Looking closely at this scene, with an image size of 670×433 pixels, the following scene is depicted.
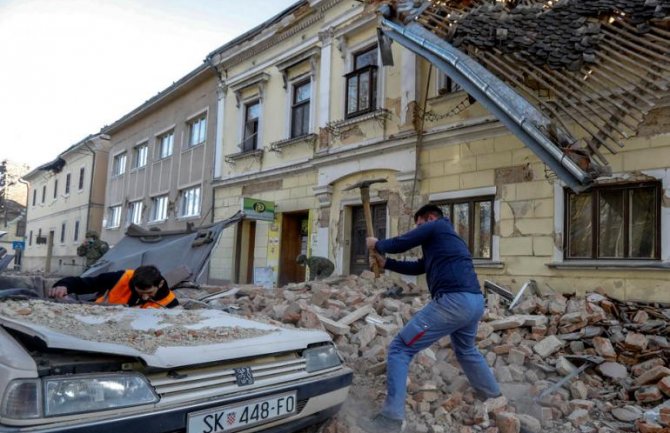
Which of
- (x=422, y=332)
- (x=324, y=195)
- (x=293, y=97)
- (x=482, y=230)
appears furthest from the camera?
(x=293, y=97)

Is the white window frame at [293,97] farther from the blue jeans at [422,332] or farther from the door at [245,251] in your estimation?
the blue jeans at [422,332]

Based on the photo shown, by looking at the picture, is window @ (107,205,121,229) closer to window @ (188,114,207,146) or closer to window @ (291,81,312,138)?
window @ (188,114,207,146)

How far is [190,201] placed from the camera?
1642cm

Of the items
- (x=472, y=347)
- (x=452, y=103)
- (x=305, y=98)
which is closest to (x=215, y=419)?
(x=472, y=347)

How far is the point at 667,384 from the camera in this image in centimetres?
379

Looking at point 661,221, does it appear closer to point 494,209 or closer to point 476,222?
point 494,209

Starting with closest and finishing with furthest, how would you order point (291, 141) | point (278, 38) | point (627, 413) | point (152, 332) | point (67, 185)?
point (152, 332) → point (627, 413) → point (291, 141) → point (278, 38) → point (67, 185)

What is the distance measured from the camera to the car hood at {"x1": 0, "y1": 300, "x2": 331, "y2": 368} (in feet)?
7.14

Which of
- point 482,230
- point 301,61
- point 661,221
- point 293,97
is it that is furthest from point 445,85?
point 293,97

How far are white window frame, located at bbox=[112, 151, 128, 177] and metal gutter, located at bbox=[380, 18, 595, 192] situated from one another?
17.9 meters

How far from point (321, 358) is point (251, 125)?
38.8 feet

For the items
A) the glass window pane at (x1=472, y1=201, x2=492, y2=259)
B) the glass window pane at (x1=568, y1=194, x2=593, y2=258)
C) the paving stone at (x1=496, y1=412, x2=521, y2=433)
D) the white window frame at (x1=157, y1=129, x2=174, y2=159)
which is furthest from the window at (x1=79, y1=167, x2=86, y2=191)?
the paving stone at (x1=496, y1=412, x2=521, y2=433)

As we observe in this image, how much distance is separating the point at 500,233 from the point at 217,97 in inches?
A: 419

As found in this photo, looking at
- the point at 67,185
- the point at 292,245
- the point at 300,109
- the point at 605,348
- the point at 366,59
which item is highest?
the point at 366,59
